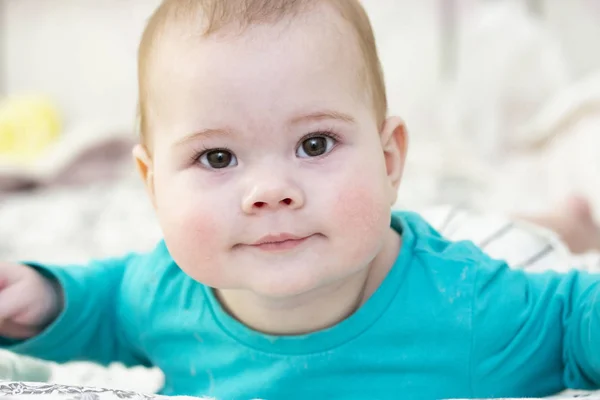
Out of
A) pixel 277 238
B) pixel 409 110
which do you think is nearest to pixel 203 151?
pixel 277 238

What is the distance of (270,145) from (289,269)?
5.1 inches

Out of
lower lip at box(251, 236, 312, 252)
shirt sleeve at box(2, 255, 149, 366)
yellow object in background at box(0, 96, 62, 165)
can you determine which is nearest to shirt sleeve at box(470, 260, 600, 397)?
lower lip at box(251, 236, 312, 252)

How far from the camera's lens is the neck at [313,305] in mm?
951

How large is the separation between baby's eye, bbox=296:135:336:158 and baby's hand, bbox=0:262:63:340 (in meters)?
0.44

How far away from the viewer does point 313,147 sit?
33.5 inches

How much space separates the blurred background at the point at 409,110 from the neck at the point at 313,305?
3.17 ft

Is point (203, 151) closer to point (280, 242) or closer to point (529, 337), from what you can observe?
point (280, 242)

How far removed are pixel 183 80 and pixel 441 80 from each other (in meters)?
2.60

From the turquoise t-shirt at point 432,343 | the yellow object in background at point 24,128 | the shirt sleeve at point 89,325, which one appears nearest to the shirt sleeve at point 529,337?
the turquoise t-shirt at point 432,343

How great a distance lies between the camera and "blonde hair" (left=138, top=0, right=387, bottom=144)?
84 cm

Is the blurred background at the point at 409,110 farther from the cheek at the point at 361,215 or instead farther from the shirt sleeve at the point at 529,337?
the cheek at the point at 361,215

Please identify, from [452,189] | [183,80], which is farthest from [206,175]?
[452,189]

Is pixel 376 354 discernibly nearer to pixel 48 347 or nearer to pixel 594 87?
pixel 48 347

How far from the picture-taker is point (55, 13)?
12.6 feet
